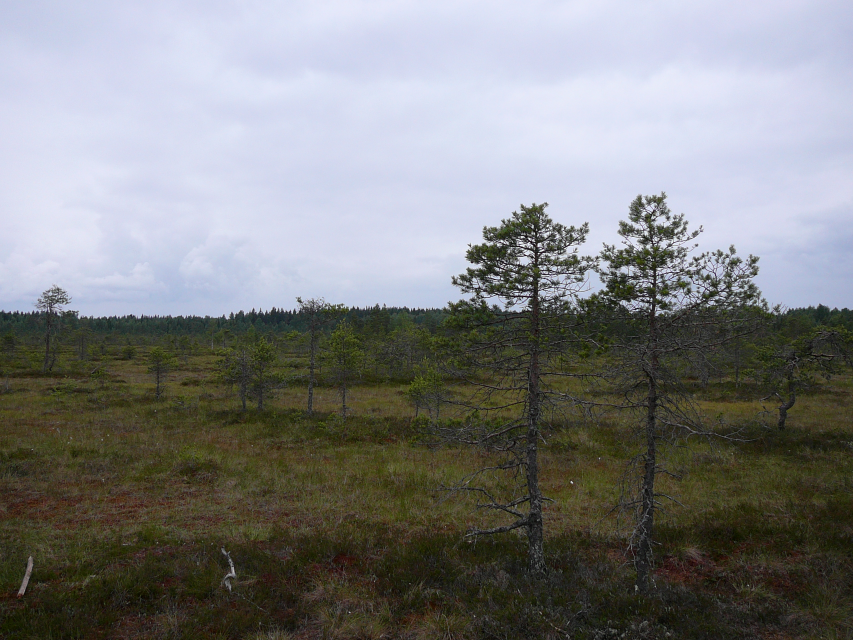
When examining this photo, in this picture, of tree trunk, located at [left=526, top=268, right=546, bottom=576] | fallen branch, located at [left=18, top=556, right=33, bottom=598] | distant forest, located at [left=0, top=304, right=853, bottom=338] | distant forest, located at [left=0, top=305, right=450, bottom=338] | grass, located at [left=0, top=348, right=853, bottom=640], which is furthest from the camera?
distant forest, located at [left=0, top=305, right=450, bottom=338]

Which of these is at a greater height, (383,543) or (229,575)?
(229,575)

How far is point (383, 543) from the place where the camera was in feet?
32.3

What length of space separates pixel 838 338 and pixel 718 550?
5929 mm

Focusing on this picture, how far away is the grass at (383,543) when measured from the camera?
260 inches

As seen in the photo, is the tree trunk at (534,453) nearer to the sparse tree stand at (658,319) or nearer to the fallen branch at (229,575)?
the sparse tree stand at (658,319)

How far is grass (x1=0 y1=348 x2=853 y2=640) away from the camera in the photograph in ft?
21.7


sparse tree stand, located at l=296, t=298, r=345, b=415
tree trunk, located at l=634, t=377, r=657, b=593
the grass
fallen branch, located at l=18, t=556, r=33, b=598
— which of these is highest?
sparse tree stand, located at l=296, t=298, r=345, b=415

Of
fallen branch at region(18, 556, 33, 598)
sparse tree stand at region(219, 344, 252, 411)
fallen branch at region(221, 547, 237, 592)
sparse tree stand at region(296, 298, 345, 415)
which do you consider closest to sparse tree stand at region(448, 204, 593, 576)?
fallen branch at region(221, 547, 237, 592)

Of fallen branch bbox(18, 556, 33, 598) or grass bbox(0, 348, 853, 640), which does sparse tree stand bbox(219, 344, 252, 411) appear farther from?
fallen branch bbox(18, 556, 33, 598)

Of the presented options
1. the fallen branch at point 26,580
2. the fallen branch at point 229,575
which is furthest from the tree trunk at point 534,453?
the fallen branch at point 26,580

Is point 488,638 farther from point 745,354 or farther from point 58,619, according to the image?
point 745,354

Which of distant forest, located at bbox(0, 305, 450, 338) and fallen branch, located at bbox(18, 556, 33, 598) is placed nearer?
fallen branch, located at bbox(18, 556, 33, 598)

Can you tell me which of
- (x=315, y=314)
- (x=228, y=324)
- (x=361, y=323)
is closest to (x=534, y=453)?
(x=315, y=314)

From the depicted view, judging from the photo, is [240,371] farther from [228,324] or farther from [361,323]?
[228,324]
